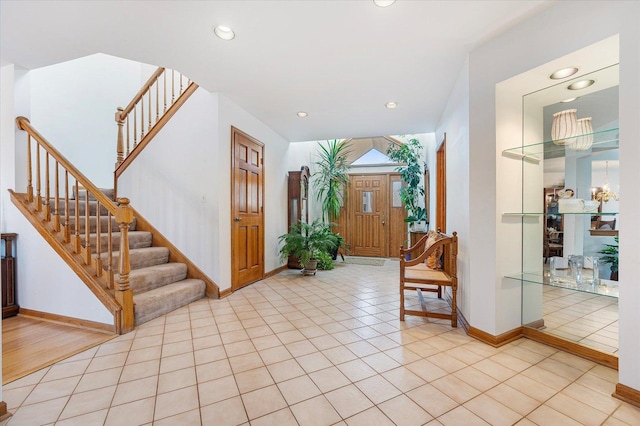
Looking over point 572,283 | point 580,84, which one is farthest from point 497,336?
point 580,84

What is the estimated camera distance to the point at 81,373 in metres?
1.73

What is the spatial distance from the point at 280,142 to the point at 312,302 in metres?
3.02

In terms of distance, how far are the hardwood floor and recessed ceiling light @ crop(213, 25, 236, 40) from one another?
2.56m

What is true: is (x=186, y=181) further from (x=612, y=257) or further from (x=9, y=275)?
(x=612, y=257)

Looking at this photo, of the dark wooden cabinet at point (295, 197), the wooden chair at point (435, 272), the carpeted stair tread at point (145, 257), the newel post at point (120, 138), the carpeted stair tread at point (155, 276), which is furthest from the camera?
the dark wooden cabinet at point (295, 197)

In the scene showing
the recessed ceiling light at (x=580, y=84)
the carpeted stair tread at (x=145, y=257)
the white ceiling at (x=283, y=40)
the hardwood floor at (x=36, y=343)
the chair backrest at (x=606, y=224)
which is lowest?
the hardwood floor at (x=36, y=343)

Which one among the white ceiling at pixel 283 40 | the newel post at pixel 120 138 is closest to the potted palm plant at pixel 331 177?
the white ceiling at pixel 283 40

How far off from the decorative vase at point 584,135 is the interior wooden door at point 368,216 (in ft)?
14.4

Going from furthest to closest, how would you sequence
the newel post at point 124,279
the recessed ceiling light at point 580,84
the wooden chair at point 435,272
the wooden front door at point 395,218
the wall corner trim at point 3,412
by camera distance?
the wooden front door at point 395,218
the wooden chair at point 435,272
the newel post at point 124,279
the recessed ceiling light at point 580,84
the wall corner trim at point 3,412

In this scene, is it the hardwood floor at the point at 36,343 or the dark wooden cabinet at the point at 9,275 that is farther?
the dark wooden cabinet at the point at 9,275

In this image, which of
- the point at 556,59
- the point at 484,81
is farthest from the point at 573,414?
the point at 484,81

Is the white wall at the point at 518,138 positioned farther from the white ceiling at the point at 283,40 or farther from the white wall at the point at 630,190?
the white ceiling at the point at 283,40

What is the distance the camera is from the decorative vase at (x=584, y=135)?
1.86 metres

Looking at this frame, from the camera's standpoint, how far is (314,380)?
65.4 inches
